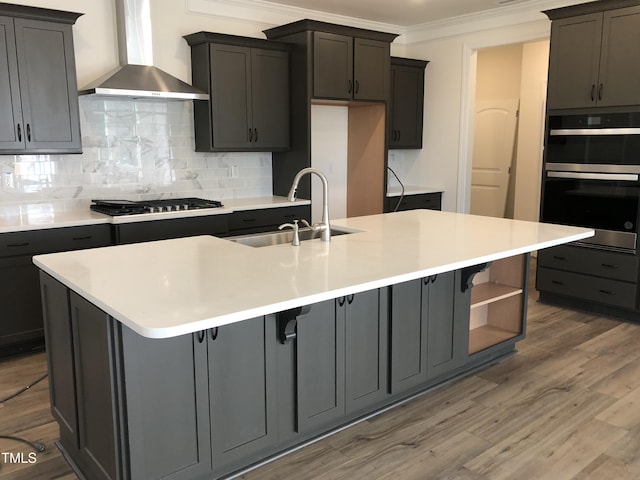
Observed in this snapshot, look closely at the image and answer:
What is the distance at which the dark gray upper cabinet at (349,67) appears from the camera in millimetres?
5039

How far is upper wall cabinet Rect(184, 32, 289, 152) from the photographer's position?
4703mm

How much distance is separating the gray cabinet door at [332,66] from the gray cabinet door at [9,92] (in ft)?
7.80

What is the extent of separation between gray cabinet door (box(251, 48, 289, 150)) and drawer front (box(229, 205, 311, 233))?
1.96ft

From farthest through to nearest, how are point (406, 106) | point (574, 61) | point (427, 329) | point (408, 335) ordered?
point (406, 106) < point (574, 61) < point (427, 329) < point (408, 335)

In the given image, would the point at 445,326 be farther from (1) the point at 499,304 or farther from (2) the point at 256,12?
(2) the point at 256,12

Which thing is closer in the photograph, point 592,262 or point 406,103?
point 592,262

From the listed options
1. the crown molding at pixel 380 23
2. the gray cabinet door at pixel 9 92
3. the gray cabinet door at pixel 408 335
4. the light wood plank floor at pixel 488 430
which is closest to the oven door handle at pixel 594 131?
the crown molding at pixel 380 23

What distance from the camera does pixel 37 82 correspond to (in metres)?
3.83

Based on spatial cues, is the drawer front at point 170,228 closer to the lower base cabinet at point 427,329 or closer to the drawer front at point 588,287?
the lower base cabinet at point 427,329

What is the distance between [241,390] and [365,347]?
2.33 feet

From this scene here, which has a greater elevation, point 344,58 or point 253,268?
point 344,58

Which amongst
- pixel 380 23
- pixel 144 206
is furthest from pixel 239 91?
pixel 380 23

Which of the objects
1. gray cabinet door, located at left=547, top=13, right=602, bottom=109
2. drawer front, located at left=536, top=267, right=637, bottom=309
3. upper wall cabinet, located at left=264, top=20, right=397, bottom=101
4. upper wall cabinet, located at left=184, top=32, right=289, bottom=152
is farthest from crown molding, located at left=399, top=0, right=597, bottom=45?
drawer front, located at left=536, top=267, right=637, bottom=309

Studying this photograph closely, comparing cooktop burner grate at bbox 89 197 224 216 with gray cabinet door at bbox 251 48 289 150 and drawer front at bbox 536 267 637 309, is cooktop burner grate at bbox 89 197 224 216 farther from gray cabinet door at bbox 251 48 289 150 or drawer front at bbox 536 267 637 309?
drawer front at bbox 536 267 637 309
